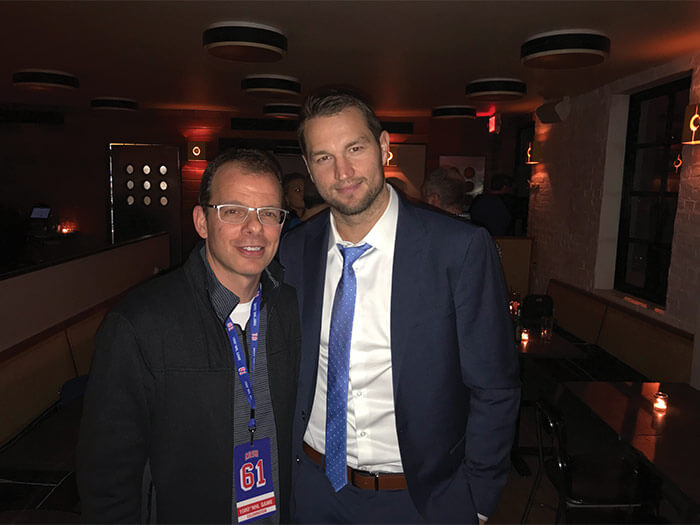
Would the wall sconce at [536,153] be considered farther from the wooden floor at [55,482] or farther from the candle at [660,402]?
the candle at [660,402]

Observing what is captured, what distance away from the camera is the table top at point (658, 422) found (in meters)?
2.17

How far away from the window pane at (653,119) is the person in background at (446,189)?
2591mm

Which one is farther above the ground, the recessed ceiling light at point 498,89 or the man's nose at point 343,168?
the recessed ceiling light at point 498,89

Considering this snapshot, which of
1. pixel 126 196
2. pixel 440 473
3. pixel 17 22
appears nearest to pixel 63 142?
pixel 126 196

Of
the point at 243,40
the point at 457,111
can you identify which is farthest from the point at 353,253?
the point at 457,111

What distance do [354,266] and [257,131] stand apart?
930 cm

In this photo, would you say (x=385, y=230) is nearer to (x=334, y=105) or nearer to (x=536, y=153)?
(x=334, y=105)

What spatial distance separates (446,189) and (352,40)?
1.57 meters

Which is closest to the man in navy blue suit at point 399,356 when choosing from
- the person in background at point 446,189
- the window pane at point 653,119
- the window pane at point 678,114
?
the person in background at point 446,189

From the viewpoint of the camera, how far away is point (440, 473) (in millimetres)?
1672

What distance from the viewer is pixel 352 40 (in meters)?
4.48

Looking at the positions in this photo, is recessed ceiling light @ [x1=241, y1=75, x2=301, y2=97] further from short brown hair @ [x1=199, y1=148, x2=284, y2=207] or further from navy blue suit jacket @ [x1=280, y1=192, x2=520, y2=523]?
navy blue suit jacket @ [x1=280, y1=192, x2=520, y2=523]

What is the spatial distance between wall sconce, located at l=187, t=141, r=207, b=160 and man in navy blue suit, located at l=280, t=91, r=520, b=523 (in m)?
9.06

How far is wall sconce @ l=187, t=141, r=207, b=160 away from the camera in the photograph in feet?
33.3
